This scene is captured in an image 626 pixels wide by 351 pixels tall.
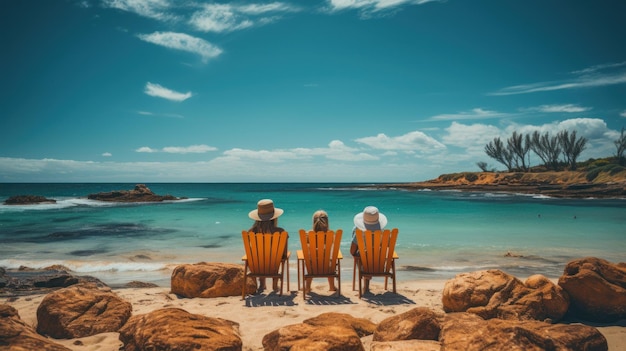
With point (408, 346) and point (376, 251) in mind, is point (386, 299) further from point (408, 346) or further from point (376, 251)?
point (408, 346)

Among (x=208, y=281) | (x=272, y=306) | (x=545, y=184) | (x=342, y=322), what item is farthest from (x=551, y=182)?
(x=342, y=322)

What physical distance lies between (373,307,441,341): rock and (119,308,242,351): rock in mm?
1426

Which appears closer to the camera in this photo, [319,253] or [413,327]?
[413,327]

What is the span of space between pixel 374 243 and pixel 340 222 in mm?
12633

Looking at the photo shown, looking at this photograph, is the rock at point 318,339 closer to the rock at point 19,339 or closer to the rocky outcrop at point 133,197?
the rock at point 19,339

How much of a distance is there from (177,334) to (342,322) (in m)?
1.53

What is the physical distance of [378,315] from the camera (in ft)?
15.5

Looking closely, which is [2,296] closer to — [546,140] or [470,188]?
[470,188]

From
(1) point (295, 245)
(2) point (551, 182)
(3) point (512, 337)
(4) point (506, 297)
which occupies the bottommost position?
(1) point (295, 245)

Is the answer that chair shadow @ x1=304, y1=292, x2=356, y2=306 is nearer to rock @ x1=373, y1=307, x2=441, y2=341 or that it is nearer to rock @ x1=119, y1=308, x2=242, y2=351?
rock @ x1=373, y1=307, x2=441, y2=341

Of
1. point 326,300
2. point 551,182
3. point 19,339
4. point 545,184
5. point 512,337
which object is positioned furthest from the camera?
point 551,182

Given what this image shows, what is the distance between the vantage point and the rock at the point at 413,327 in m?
3.42

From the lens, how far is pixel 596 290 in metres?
4.33

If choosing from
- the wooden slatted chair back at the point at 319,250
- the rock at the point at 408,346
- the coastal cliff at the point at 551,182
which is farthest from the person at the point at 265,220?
the coastal cliff at the point at 551,182
